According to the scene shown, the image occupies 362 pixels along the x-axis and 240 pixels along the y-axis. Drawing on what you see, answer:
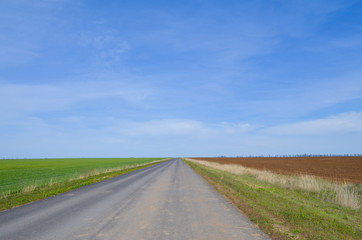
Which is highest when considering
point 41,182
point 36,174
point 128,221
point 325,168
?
point 128,221

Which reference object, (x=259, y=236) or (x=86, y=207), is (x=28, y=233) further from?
(x=259, y=236)

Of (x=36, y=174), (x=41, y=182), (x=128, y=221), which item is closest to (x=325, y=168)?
(x=41, y=182)

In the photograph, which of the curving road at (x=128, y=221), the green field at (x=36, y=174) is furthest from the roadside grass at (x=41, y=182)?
the curving road at (x=128, y=221)

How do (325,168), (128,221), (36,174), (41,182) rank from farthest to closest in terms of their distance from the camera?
(325,168) < (36,174) < (41,182) < (128,221)

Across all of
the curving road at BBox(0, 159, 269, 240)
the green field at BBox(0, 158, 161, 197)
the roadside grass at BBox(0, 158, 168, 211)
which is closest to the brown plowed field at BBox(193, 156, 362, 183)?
the curving road at BBox(0, 159, 269, 240)

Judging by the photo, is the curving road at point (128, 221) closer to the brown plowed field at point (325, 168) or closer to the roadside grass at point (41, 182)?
the roadside grass at point (41, 182)

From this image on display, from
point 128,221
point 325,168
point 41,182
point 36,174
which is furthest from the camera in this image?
point 325,168

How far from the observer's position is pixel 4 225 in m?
7.34

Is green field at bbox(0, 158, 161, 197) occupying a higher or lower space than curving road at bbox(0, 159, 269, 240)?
lower

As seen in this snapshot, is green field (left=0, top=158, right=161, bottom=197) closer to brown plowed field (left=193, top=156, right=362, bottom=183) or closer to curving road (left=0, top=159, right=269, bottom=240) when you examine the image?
curving road (left=0, top=159, right=269, bottom=240)

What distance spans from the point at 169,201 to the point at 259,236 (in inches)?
220

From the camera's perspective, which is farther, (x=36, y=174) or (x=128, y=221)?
(x=36, y=174)

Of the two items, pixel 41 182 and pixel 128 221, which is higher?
pixel 128 221

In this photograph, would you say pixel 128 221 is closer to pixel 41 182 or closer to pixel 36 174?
pixel 41 182
